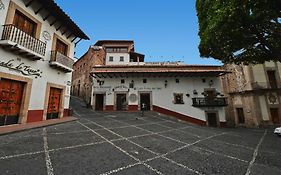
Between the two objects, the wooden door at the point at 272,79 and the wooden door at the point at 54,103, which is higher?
the wooden door at the point at 272,79

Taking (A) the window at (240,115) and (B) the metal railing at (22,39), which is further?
(A) the window at (240,115)

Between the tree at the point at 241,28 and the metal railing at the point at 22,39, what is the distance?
33.2 ft

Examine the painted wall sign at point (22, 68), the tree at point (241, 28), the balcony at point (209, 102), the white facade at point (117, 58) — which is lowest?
the balcony at point (209, 102)

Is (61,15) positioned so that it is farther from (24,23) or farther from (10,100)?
(10,100)

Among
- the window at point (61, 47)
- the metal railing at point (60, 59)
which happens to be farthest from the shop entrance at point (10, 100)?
the window at point (61, 47)

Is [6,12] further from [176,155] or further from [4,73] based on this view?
[176,155]

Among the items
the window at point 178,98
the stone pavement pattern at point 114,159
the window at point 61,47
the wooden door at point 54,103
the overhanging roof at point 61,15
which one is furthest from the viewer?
the window at point 178,98

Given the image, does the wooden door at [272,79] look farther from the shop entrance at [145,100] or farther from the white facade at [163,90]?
the shop entrance at [145,100]

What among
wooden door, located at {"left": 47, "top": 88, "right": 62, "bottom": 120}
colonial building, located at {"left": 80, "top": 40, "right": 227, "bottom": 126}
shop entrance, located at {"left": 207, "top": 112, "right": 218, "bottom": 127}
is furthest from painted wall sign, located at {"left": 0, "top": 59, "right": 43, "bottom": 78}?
shop entrance, located at {"left": 207, "top": 112, "right": 218, "bottom": 127}

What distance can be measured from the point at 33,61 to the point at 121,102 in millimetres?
11989

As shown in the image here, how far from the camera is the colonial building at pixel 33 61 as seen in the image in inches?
279

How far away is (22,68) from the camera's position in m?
7.86

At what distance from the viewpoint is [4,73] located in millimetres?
6922

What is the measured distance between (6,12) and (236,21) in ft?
38.9
